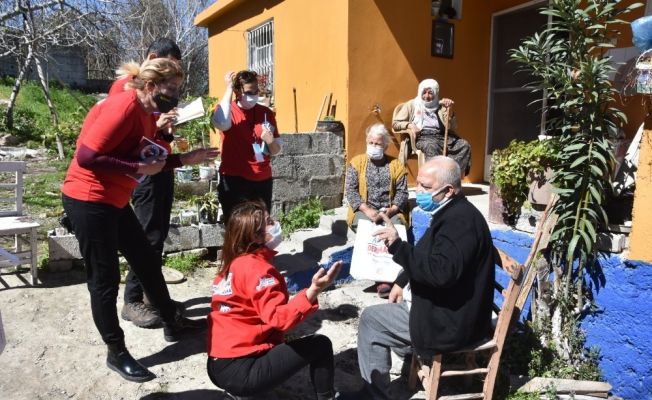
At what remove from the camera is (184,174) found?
6.85 meters

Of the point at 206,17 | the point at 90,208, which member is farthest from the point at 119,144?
the point at 206,17

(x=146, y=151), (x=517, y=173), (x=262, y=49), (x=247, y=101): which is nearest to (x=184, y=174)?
(x=247, y=101)

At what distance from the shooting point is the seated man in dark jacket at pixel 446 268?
246 cm

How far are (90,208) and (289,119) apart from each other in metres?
5.17

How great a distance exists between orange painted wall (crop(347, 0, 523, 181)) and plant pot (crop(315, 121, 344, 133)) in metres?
0.13

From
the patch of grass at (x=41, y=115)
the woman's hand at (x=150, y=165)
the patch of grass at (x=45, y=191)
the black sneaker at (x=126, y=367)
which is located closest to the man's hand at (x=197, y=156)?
the woman's hand at (x=150, y=165)

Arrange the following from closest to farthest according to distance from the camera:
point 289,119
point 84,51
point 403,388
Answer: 1. point 403,388
2. point 289,119
3. point 84,51

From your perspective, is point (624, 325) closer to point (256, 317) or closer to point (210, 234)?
point (256, 317)

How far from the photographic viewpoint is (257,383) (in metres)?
2.45

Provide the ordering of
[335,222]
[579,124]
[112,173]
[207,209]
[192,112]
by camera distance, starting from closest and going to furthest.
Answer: [112,173]
[579,124]
[192,112]
[207,209]
[335,222]

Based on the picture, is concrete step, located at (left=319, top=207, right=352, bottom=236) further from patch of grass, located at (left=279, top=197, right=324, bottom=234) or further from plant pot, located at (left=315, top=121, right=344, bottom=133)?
plant pot, located at (left=315, top=121, right=344, bottom=133)

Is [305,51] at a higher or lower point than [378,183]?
higher

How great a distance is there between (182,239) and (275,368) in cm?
318

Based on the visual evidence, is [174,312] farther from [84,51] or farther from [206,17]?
[84,51]
